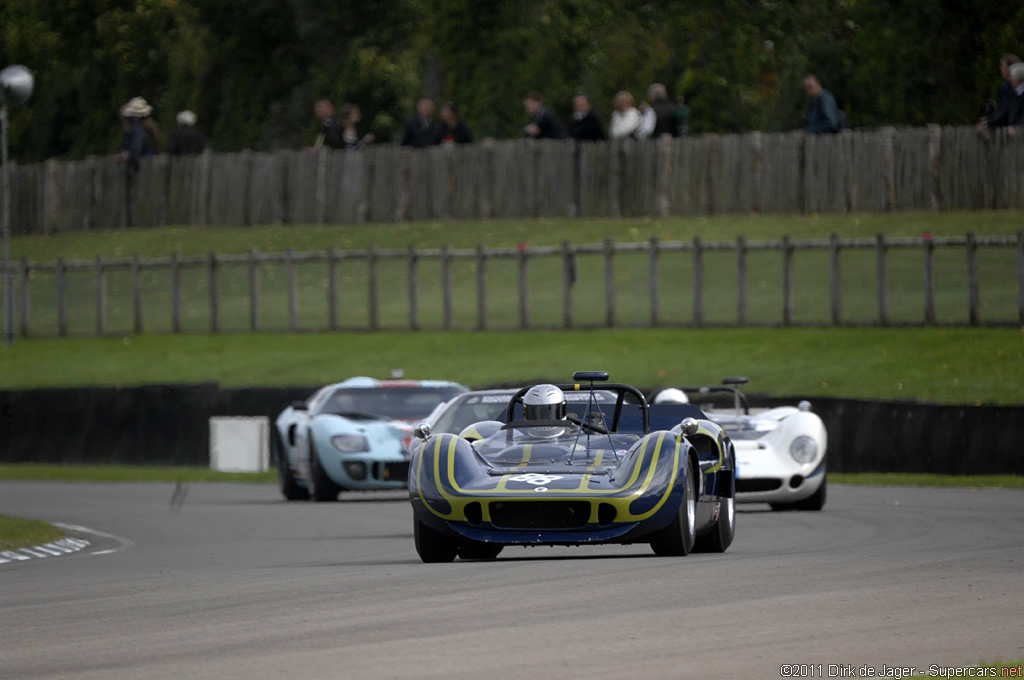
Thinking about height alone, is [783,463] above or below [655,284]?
below

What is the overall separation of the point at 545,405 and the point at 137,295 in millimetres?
22636

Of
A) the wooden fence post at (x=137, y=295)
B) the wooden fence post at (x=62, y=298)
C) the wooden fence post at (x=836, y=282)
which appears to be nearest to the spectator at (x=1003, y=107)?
the wooden fence post at (x=836, y=282)

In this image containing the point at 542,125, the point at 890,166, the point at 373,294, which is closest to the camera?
the point at 373,294

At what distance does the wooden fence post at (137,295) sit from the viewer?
34.3 meters

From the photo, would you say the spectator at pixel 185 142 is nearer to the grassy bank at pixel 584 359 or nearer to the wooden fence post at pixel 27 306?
the wooden fence post at pixel 27 306

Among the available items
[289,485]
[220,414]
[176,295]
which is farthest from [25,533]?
[176,295]

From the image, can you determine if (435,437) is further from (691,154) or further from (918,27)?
(918,27)

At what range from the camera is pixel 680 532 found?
1181 cm

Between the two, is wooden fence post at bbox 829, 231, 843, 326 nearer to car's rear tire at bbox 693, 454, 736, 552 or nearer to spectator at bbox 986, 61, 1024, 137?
spectator at bbox 986, 61, 1024, 137

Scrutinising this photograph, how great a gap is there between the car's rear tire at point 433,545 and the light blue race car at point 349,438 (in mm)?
7833

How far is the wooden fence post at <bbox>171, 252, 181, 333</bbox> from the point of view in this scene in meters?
33.9

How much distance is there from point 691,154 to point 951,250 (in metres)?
9.54

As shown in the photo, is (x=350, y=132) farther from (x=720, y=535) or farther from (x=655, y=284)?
(x=720, y=535)

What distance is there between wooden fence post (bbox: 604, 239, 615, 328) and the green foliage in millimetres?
23209
